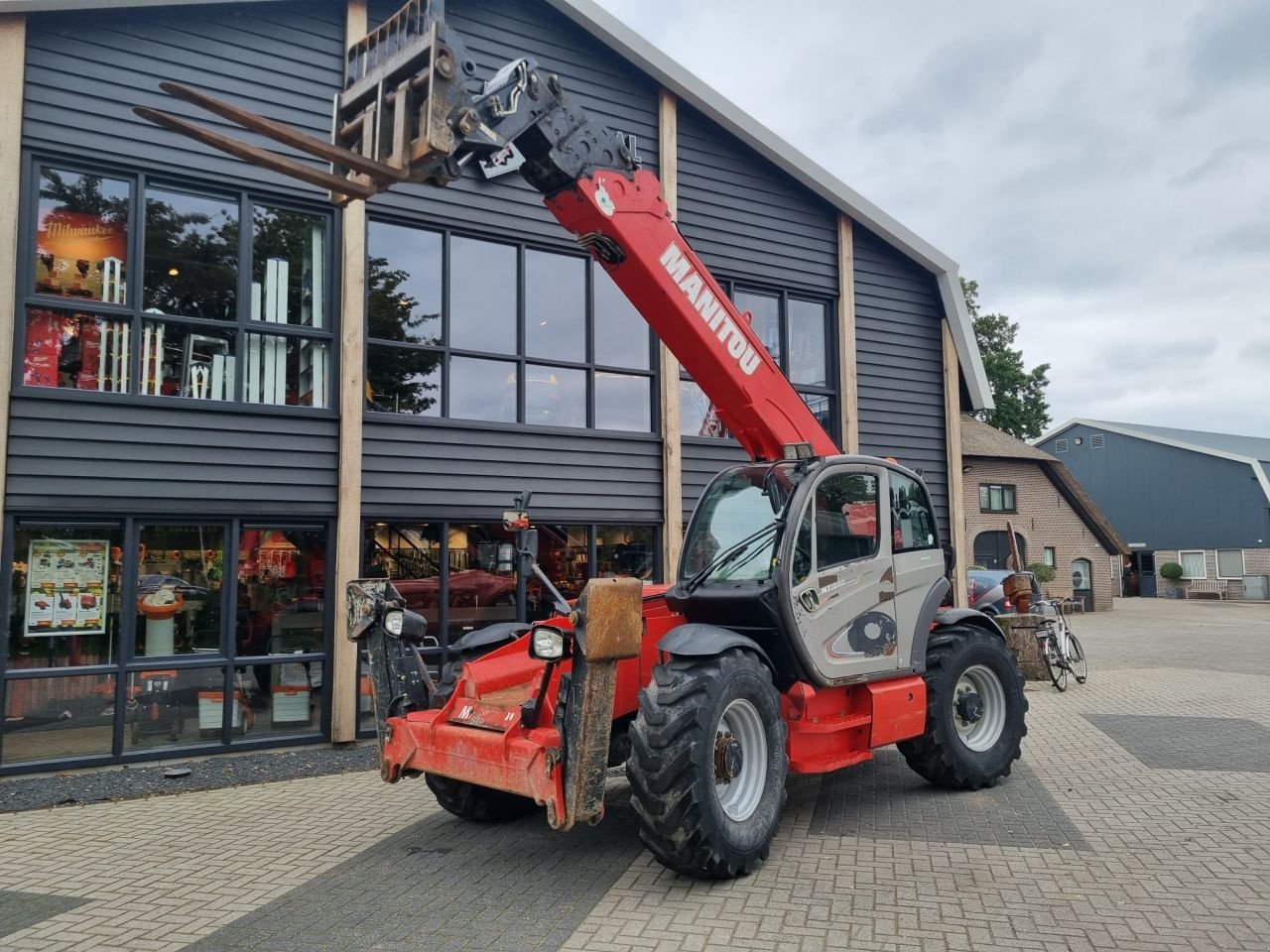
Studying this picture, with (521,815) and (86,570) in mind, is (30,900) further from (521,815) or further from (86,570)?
(86,570)

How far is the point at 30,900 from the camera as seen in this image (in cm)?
455

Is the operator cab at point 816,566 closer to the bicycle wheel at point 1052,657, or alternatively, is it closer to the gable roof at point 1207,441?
the bicycle wheel at point 1052,657

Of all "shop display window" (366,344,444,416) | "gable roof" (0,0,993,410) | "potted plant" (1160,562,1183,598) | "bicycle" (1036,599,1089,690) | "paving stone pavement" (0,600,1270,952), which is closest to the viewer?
"paving stone pavement" (0,600,1270,952)

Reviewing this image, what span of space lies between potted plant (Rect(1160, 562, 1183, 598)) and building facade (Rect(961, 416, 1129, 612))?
1097 cm

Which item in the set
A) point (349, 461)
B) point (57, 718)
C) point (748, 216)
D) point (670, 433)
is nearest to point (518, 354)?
point (670, 433)

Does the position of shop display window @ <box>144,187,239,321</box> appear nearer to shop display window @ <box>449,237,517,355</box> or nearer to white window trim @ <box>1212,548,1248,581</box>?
shop display window @ <box>449,237,517,355</box>

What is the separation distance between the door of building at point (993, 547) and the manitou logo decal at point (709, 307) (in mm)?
24429

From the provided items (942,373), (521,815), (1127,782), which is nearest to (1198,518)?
(942,373)

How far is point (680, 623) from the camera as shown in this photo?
5922 mm

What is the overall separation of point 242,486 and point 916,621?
558 centimetres

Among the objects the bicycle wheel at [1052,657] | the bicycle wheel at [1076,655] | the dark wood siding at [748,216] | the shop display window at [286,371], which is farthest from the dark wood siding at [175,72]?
the bicycle wheel at [1076,655]

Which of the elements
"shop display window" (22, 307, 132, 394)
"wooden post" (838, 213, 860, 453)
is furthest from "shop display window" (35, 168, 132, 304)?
"wooden post" (838, 213, 860, 453)

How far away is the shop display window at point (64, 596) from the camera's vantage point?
23.0ft

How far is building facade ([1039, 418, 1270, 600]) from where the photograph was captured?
37.1 metres
